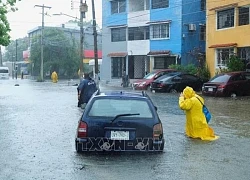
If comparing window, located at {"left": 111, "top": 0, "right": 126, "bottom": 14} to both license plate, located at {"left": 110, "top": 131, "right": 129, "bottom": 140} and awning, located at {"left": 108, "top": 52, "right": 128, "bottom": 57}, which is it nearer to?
awning, located at {"left": 108, "top": 52, "right": 128, "bottom": 57}

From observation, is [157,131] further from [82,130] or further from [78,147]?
[78,147]

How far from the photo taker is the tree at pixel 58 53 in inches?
2525

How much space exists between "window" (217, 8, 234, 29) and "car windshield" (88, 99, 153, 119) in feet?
78.0

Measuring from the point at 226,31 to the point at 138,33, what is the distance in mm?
14250

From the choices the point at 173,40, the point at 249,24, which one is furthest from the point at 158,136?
the point at 173,40

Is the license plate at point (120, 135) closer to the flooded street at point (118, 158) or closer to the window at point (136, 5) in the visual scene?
the flooded street at point (118, 158)

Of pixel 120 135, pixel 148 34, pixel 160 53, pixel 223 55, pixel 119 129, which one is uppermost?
pixel 148 34

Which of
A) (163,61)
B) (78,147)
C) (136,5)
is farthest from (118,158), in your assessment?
(136,5)

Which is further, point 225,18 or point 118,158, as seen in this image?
point 225,18

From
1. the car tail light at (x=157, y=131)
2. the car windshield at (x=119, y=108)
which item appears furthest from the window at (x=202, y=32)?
the car tail light at (x=157, y=131)

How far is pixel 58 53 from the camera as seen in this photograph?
64.6 meters

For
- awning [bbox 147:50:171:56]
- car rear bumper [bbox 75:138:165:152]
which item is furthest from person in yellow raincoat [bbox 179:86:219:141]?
awning [bbox 147:50:171:56]

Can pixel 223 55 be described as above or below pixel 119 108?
above

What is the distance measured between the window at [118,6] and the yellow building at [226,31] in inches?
569
